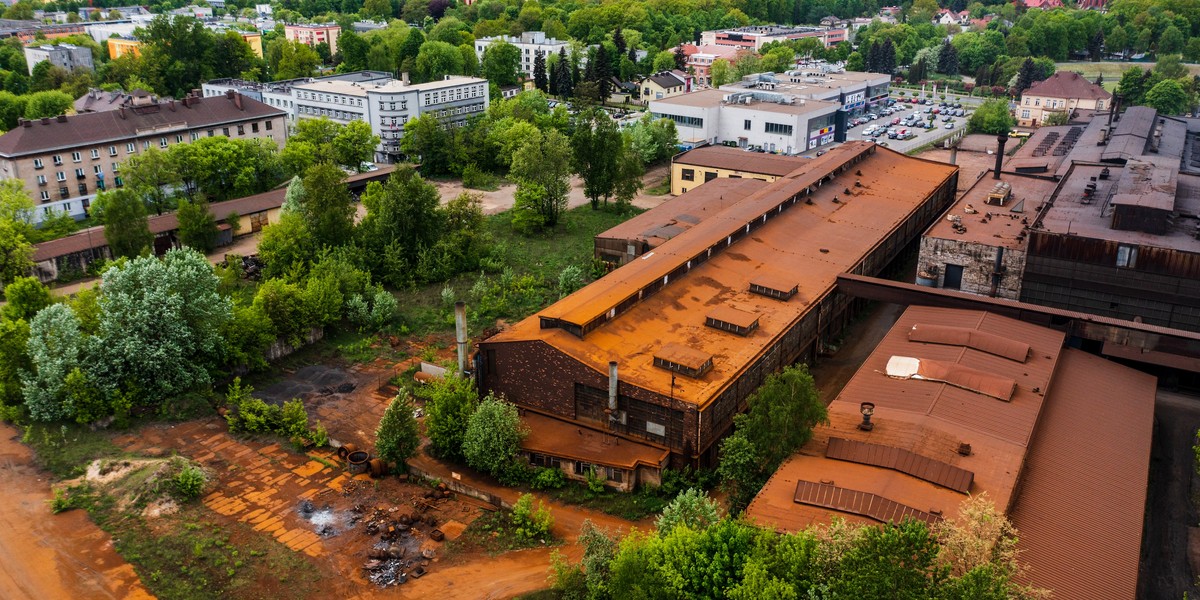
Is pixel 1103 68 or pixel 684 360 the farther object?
pixel 1103 68

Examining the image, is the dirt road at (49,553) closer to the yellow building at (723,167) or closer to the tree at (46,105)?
the yellow building at (723,167)

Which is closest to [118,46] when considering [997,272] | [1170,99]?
[997,272]

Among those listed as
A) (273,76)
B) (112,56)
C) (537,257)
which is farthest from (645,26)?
(537,257)

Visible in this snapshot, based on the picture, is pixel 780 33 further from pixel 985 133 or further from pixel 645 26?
pixel 985 133

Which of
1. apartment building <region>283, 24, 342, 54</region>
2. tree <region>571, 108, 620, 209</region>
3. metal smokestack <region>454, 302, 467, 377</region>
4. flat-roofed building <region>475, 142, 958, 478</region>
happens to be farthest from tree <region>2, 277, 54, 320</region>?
apartment building <region>283, 24, 342, 54</region>

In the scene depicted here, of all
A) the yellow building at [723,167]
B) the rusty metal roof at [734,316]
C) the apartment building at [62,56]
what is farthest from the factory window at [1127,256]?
the apartment building at [62,56]

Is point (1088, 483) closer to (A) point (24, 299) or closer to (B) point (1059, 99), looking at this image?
(A) point (24, 299)

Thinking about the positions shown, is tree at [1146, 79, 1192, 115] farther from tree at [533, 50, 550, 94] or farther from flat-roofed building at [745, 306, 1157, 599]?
flat-roofed building at [745, 306, 1157, 599]
